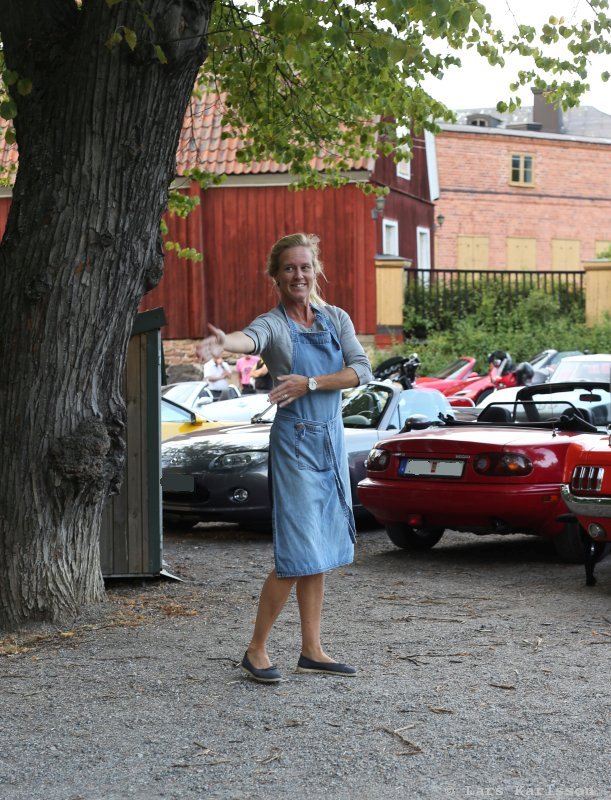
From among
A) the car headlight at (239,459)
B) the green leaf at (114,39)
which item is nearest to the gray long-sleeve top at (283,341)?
the green leaf at (114,39)

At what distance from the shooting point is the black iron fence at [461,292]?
35.1 m

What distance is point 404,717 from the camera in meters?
5.37

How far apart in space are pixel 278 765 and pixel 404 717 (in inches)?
32.0

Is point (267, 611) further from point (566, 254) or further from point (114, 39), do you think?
point (566, 254)

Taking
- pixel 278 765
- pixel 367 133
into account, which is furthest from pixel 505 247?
pixel 278 765

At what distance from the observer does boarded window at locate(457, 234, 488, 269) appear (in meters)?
53.7

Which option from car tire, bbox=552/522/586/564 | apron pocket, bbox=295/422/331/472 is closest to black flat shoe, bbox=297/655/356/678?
apron pocket, bbox=295/422/331/472

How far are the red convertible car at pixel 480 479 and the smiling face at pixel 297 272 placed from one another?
3870mm

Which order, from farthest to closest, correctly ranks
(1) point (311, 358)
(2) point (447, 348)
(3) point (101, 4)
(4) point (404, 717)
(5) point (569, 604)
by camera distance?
1. (2) point (447, 348)
2. (5) point (569, 604)
3. (3) point (101, 4)
4. (1) point (311, 358)
5. (4) point (404, 717)

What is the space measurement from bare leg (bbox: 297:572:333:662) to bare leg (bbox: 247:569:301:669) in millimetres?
73

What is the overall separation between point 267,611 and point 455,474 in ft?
12.9

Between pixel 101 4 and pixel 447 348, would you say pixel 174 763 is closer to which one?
pixel 101 4

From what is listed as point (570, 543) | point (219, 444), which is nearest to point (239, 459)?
point (219, 444)

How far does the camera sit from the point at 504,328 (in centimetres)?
3484
